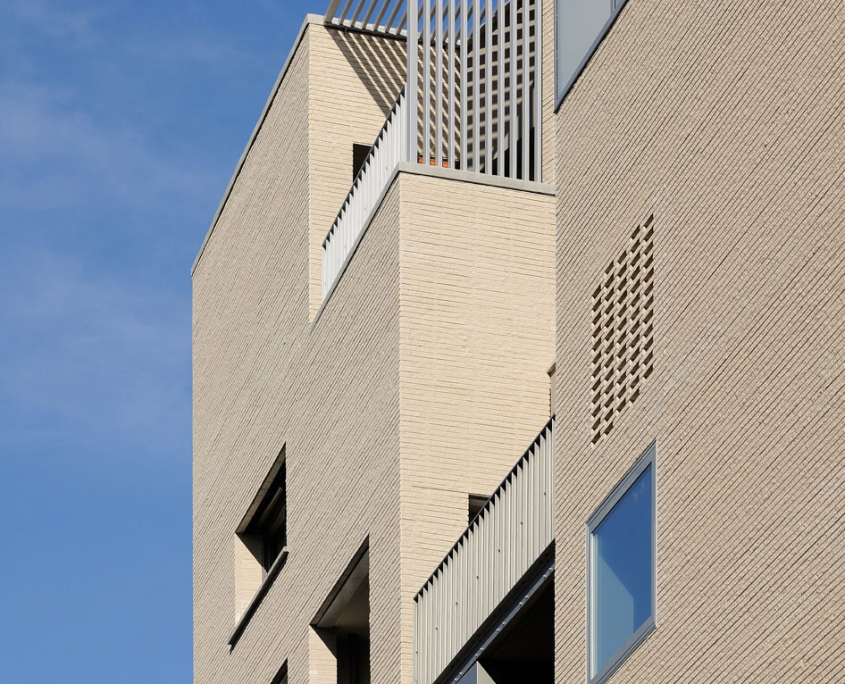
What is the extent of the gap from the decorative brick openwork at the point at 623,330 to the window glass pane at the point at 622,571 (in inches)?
31.9

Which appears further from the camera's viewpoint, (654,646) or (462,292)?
(462,292)

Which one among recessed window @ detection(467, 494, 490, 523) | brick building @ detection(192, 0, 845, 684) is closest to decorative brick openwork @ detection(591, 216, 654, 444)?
brick building @ detection(192, 0, 845, 684)

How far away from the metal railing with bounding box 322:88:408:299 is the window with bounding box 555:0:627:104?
5703 mm

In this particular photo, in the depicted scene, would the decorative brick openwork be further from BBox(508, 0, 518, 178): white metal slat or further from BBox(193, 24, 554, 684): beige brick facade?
BBox(508, 0, 518, 178): white metal slat

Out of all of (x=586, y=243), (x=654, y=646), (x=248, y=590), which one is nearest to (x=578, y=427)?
(x=586, y=243)

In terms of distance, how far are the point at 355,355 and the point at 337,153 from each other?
12.6ft

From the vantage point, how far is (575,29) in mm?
18750

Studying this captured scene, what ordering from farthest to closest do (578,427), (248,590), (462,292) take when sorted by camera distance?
1. (248,590)
2. (462,292)
3. (578,427)

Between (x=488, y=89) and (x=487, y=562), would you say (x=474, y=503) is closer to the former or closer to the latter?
(x=487, y=562)

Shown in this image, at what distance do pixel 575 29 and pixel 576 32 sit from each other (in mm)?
58

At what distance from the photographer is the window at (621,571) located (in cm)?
1542

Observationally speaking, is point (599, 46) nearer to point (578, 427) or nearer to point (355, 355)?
point (578, 427)

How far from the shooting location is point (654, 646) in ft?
49.0

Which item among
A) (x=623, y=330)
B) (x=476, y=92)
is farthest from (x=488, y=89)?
(x=623, y=330)
